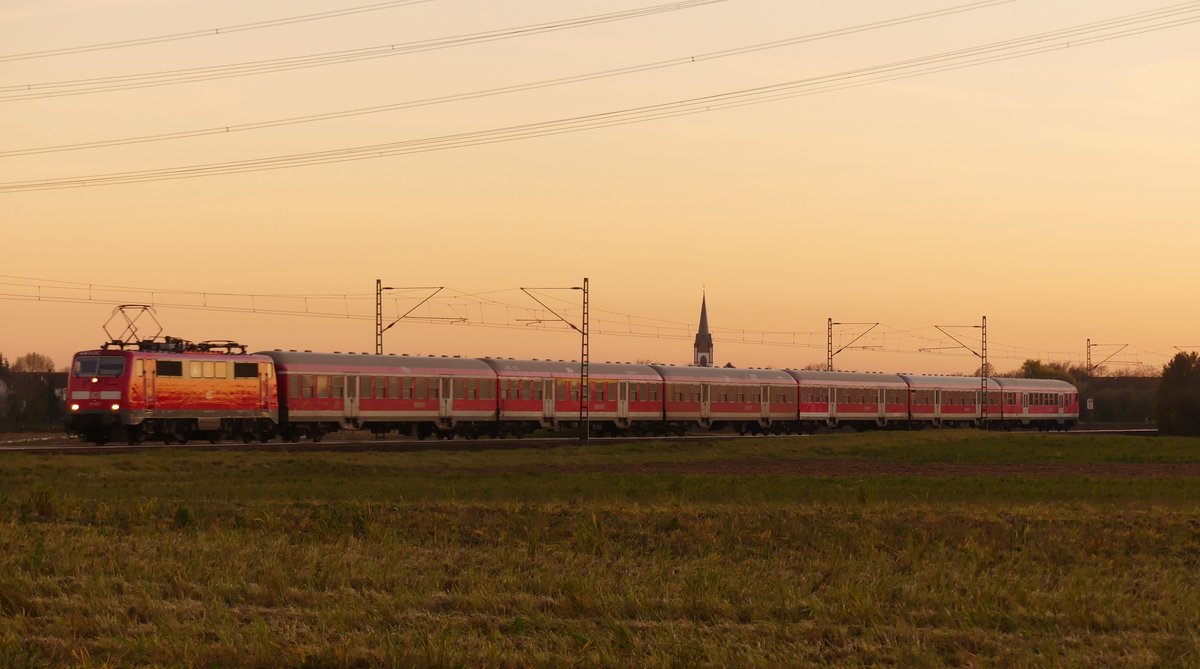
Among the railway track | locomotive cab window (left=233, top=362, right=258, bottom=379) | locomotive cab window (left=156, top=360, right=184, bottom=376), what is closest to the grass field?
the railway track

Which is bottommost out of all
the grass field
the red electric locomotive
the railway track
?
the grass field

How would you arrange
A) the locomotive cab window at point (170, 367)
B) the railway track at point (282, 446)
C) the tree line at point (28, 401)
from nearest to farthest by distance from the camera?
the railway track at point (282, 446), the locomotive cab window at point (170, 367), the tree line at point (28, 401)

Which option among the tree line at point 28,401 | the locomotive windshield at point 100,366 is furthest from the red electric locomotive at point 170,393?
the tree line at point 28,401

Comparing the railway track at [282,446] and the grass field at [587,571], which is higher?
the railway track at [282,446]

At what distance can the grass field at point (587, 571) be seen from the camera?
15953 mm

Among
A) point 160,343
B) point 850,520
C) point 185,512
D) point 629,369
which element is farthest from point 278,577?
point 629,369

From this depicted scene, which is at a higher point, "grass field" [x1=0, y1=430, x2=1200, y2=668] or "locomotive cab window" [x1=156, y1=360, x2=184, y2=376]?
"locomotive cab window" [x1=156, y1=360, x2=184, y2=376]

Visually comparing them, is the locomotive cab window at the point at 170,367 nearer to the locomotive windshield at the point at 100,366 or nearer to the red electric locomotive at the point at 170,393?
the red electric locomotive at the point at 170,393

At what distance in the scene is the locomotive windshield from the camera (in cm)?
5438

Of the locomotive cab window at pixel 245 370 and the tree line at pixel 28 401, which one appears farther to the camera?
A: the tree line at pixel 28 401

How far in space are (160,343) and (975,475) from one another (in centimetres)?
3122

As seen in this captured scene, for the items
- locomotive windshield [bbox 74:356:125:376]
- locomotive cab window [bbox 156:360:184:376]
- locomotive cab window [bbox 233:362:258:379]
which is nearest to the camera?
locomotive windshield [bbox 74:356:125:376]

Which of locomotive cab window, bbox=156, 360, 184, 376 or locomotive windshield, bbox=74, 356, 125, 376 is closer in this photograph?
locomotive windshield, bbox=74, 356, 125, 376

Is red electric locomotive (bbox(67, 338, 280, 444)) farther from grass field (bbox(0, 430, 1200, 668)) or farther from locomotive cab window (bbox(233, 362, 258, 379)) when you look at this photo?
grass field (bbox(0, 430, 1200, 668))
